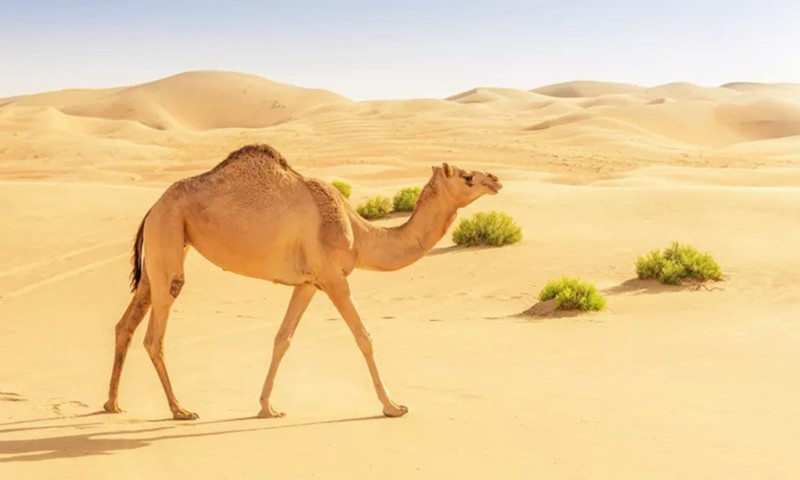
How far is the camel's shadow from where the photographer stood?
20.4 ft

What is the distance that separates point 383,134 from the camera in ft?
218

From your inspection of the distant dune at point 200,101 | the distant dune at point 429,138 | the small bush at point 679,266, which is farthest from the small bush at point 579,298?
the distant dune at point 200,101

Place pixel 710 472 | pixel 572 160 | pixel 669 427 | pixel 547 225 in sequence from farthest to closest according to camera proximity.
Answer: pixel 572 160, pixel 547 225, pixel 669 427, pixel 710 472

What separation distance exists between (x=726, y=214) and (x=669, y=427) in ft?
44.5

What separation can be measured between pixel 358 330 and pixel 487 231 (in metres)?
10.3

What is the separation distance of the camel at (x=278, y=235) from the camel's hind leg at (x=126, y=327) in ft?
0.07

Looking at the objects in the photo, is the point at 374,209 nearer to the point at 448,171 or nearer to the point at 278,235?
the point at 448,171

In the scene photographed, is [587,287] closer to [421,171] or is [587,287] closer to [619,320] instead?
[619,320]

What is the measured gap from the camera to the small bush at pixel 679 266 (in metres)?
14.1

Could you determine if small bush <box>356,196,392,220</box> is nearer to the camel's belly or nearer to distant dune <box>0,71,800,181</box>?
the camel's belly

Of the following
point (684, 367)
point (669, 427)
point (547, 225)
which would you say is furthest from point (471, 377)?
point (547, 225)

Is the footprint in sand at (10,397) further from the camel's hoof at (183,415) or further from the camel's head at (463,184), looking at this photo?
the camel's head at (463,184)

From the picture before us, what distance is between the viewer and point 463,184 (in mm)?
7602

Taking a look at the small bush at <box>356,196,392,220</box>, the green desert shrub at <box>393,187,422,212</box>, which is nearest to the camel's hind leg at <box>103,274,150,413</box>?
the small bush at <box>356,196,392,220</box>
